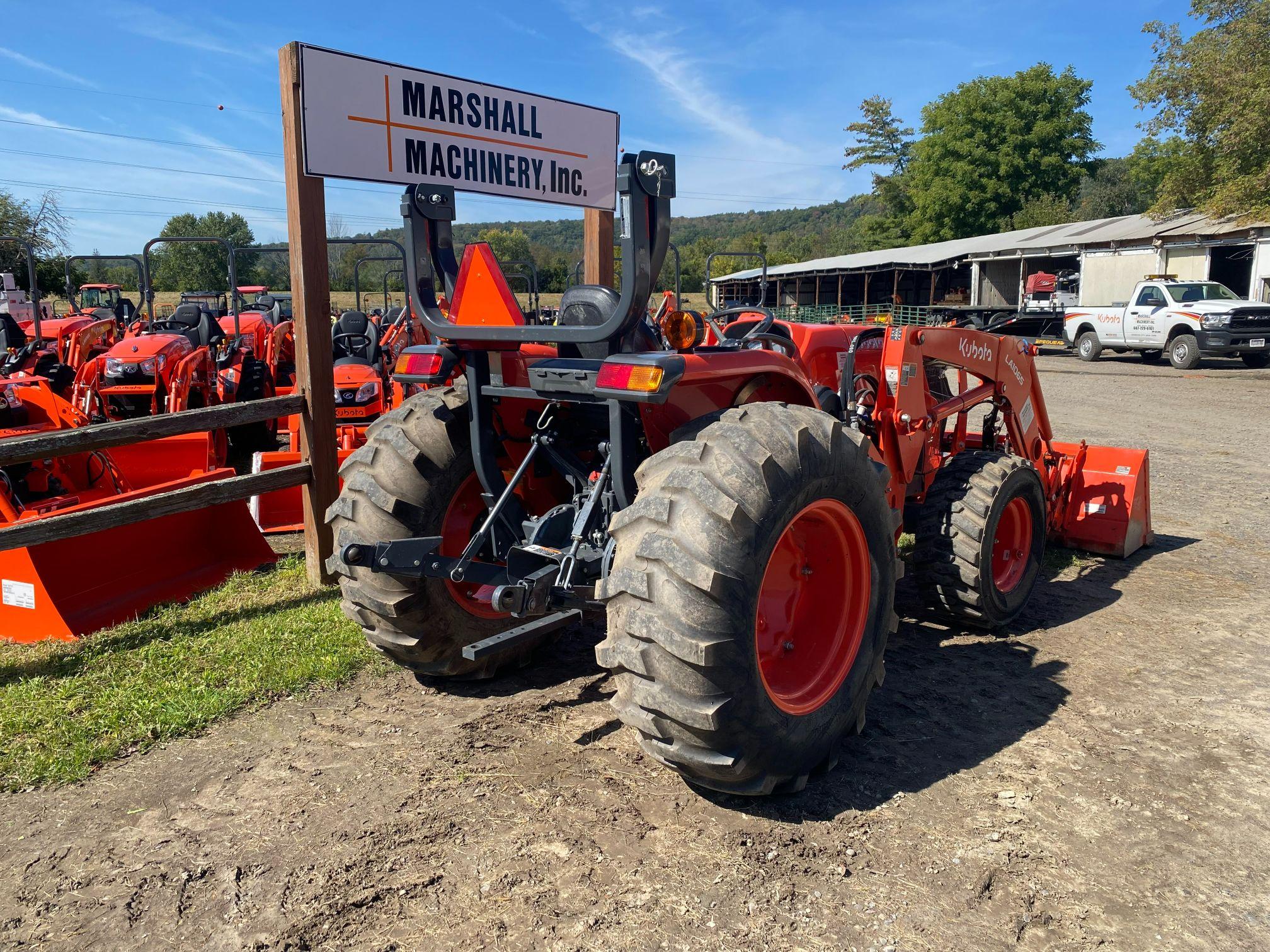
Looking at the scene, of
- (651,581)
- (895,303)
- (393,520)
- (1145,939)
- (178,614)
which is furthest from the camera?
(895,303)

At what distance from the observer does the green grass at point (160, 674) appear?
11.9ft

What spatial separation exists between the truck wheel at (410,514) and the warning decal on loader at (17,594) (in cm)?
213

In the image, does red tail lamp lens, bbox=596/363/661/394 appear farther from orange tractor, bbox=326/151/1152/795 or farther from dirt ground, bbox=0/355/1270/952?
dirt ground, bbox=0/355/1270/952

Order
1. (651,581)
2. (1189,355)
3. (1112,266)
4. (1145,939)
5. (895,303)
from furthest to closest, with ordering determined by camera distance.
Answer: (895,303), (1112,266), (1189,355), (651,581), (1145,939)

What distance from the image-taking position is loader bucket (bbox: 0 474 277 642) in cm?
480

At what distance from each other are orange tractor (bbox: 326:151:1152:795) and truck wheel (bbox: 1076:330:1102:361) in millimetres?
21197

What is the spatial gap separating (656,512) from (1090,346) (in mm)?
24147

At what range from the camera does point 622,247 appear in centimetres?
303

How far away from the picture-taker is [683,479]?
9.25 feet

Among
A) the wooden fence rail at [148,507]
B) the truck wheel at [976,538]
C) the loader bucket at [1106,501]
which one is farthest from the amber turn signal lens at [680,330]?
the loader bucket at [1106,501]

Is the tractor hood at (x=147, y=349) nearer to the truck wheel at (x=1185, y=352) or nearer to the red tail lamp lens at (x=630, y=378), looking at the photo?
the red tail lamp lens at (x=630, y=378)

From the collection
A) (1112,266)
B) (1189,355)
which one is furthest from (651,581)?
(1112,266)

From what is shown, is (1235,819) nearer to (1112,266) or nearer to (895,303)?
(1112,266)

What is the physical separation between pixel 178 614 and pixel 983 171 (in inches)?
2337
